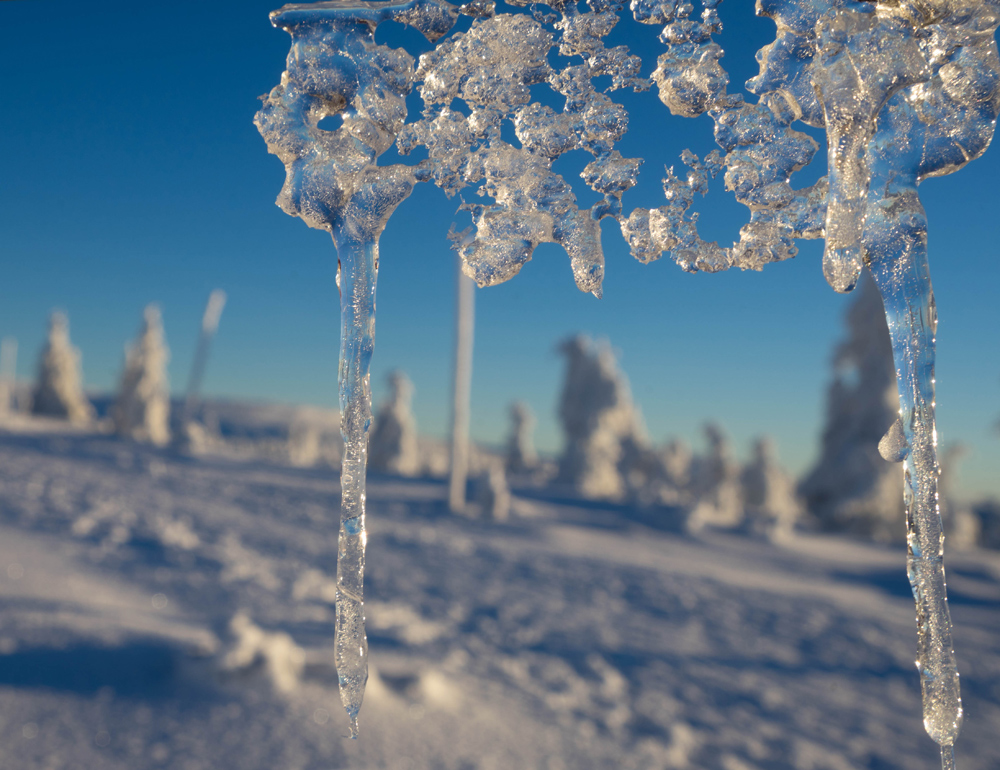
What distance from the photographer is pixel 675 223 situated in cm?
104

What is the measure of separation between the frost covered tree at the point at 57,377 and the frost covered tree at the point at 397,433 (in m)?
12.5

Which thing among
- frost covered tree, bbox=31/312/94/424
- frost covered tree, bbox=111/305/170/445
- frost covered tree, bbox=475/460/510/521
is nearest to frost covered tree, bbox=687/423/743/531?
frost covered tree, bbox=475/460/510/521

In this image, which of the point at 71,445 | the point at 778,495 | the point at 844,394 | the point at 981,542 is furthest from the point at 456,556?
the point at 981,542

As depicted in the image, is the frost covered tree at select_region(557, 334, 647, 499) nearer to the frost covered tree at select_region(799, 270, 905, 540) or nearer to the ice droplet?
the frost covered tree at select_region(799, 270, 905, 540)

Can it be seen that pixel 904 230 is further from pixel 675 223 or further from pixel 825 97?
pixel 675 223

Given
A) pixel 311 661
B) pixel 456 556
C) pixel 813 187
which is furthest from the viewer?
pixel 456 556

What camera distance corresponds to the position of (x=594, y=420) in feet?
71.1

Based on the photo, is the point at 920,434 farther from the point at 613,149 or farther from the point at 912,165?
the point at 613,149

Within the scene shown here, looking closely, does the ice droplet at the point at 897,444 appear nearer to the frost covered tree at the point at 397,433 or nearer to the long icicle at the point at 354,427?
the long icicle at the point at 354,427

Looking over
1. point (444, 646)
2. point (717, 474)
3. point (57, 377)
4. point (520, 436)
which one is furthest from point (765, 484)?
point (57, 377)

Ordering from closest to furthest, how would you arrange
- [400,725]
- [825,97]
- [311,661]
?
[825,97] → [400,725] → [311,661]

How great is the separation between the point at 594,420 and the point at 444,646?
56.1 ft

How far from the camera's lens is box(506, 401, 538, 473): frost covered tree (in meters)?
26.0

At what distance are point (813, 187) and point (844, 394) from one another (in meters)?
17.9
